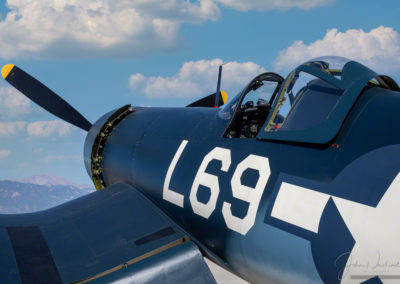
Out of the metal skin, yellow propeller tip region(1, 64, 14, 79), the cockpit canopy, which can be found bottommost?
the metal skin

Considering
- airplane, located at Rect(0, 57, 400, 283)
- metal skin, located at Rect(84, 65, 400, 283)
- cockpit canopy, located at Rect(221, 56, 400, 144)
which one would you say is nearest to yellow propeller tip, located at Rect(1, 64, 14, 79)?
airplane, located at Rect(0, 57, 400, 283)

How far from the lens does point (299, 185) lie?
3199 mm

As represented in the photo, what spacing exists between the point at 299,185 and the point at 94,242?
8.30 feet

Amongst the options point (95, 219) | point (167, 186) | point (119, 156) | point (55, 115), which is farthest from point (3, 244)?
point (55, 115)

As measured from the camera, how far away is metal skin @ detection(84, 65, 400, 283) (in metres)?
2.80

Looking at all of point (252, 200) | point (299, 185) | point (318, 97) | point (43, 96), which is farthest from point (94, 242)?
point (43, 96)

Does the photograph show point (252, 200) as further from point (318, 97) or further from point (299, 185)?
point (318, 97)

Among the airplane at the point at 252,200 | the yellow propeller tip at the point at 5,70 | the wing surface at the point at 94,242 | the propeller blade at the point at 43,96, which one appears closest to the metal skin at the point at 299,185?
the airplane at the point at 252,200

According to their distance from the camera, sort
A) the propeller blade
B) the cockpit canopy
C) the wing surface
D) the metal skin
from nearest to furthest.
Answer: the metal skin < the cockpit canopy < the wing surface < the propeller blade

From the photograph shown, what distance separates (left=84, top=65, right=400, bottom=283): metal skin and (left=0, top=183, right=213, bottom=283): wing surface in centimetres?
28

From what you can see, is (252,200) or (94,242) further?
(94,242)

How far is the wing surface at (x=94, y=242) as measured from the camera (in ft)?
13.5

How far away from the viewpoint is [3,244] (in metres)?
4.65

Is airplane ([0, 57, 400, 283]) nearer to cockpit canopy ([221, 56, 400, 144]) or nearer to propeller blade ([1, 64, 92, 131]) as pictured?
cockpit canopy ([221, 56, 400, 144])
